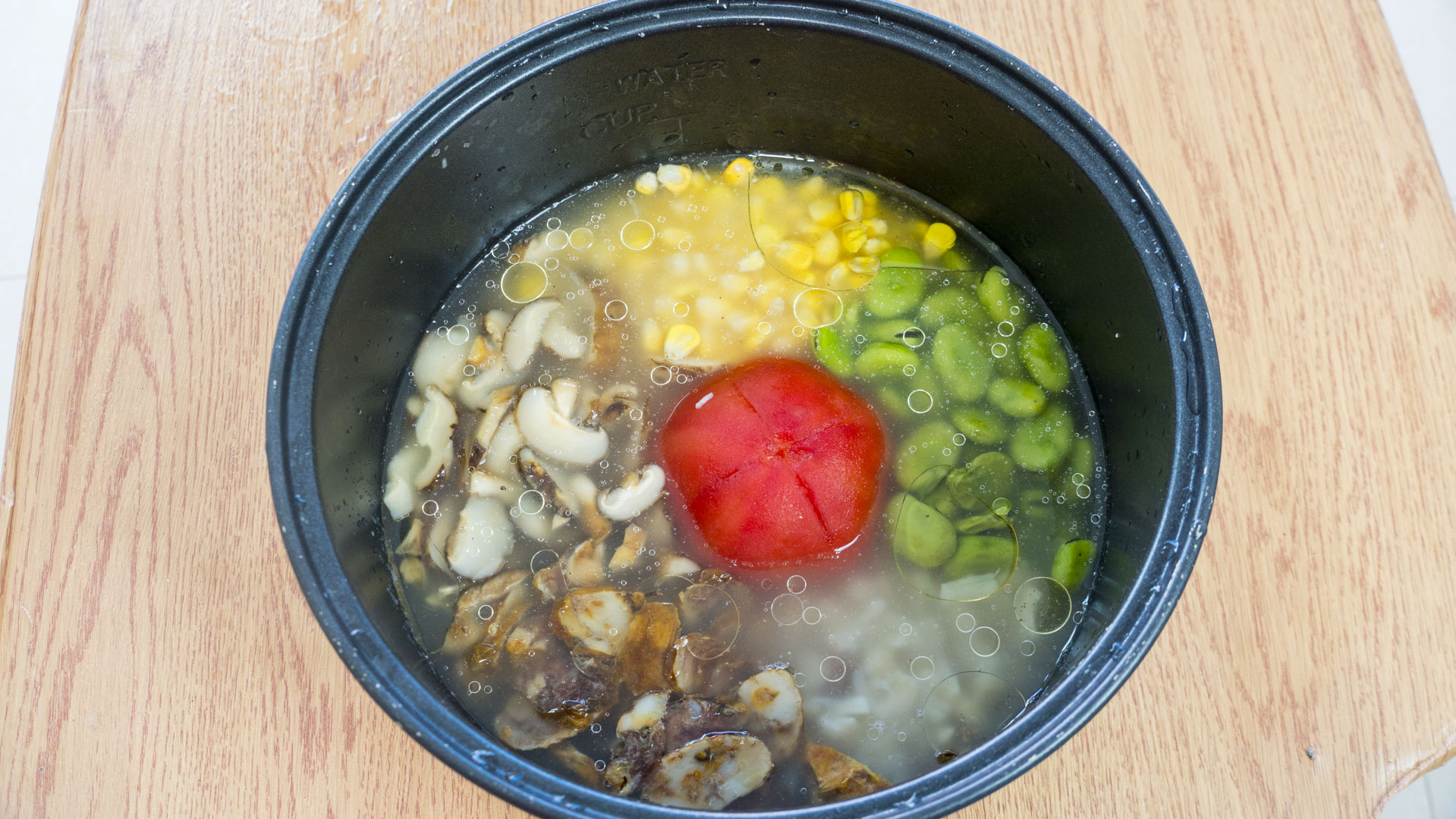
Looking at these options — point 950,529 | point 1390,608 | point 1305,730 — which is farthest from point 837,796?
point 1390,608

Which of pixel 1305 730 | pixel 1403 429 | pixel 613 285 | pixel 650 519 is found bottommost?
pixel 1305 730

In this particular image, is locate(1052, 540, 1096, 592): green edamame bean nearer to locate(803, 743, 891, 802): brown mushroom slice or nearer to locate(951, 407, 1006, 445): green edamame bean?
locate(951, 407, 1006, 445): green edamame bean

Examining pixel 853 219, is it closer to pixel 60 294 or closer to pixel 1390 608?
pixel 1390 608

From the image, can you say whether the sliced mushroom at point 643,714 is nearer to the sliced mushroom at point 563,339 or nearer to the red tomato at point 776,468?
the red tomato at point 776,468

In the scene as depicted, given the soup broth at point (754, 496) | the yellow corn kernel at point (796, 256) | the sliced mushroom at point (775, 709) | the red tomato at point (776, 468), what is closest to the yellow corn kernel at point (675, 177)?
the soup broth at point (754, 496)

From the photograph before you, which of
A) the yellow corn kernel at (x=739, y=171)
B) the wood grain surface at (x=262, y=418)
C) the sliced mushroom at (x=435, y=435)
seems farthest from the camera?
the yellow corn kernel at (x=739, y=171)

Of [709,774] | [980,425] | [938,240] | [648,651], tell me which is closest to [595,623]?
[648,651]
